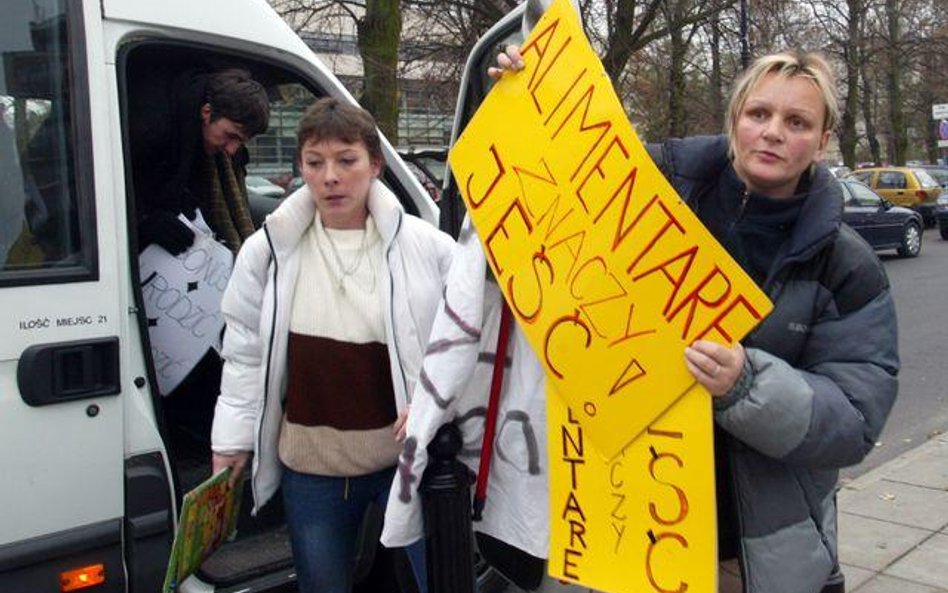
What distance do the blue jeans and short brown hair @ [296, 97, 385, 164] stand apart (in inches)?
34.5

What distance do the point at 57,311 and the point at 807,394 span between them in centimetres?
178

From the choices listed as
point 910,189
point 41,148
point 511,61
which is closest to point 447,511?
point 511,61

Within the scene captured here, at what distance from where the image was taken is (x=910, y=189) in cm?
2347

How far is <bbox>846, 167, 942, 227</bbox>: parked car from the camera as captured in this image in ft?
76.7

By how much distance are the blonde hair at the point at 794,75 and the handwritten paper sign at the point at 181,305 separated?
1.81m

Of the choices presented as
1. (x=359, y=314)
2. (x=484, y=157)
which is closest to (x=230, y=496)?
(x=359, y=314)

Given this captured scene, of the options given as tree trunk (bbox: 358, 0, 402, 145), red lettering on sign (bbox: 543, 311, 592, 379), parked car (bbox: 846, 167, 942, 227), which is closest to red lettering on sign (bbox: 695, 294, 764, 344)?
red lettering on sign (bbox: 543, 311, 592, 379)

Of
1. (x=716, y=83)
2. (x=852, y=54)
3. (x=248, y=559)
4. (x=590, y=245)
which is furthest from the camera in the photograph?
(x=852, y=54)

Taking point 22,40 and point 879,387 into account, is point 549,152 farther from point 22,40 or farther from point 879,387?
point 22,40

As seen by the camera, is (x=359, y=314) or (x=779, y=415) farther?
(x=359, y=314)

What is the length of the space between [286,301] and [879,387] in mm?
1432

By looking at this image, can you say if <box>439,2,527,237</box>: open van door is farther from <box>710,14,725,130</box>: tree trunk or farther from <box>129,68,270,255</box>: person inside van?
<box>710,14,725,130</box>: tree trunk

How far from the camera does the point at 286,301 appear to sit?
250cm

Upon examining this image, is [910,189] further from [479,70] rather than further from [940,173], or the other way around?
[479,70]
